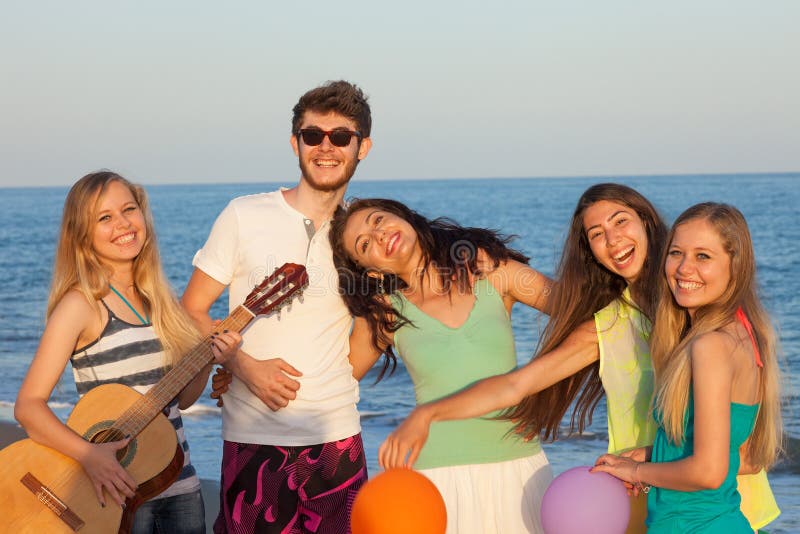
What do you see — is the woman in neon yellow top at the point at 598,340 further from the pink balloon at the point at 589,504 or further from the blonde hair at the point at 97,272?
the blonde hair at the point at 97,272

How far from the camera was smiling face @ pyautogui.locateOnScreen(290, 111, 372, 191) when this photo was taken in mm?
4449

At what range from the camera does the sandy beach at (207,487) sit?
7072mm

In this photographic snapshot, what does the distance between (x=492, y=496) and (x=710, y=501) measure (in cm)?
96

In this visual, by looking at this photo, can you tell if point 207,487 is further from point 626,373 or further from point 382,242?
point 626,373

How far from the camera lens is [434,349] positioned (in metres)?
3.98

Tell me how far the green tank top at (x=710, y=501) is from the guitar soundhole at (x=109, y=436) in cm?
202

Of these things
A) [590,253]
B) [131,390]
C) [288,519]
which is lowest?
[288,519]

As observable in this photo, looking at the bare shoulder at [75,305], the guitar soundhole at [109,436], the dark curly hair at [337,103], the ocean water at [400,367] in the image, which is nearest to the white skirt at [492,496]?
the ocean water at [400,367]

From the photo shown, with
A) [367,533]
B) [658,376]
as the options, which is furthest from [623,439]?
[367,533]

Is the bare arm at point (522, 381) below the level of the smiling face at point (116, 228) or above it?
below

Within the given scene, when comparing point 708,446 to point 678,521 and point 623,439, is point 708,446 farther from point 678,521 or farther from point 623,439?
point 623,439

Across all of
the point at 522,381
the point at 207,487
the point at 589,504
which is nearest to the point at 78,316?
the point at 522,381

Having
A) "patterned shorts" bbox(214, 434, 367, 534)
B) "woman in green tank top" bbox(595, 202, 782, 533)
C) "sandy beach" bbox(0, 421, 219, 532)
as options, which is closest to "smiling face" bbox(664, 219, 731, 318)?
"woman in green tank top" bbox(595, 202, 782, 533)

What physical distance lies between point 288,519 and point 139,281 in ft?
3.99
